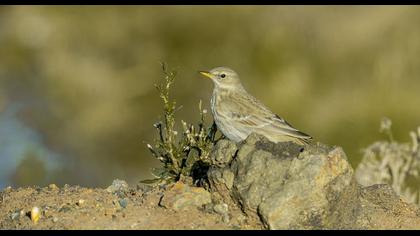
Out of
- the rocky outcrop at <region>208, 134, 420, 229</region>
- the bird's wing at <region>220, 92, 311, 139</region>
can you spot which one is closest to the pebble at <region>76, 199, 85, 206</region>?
the rocky outcrop at <region>208, 134, 420, 229</region>

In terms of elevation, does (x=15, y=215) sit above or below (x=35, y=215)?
above

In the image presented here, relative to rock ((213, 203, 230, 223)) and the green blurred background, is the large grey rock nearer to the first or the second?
rock ((213, 203, 230, 223))

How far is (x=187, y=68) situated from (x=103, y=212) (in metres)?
9.34

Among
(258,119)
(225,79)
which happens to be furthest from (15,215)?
(225,79)

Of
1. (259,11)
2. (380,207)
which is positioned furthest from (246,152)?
(259,11)

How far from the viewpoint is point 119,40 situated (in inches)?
701

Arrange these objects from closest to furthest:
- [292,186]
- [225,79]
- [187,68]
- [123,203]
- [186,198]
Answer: [292,186]
[186,198]
[123,203]
[225,79]
[187,68]

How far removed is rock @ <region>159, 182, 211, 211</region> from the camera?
26.4 ft

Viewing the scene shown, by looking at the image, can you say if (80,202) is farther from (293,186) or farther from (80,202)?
(293,186)

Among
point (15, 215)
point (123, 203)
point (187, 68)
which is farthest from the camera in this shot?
point (187, 68)

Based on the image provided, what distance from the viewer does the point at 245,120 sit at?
34.9ft

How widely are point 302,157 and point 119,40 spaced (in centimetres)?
1036
